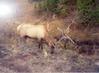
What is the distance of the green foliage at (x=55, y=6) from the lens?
3014 mm

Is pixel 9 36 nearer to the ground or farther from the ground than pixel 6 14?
nearer to the ground

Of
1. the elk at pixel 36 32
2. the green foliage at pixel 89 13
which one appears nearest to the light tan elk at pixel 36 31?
the elk at pixel 36 32

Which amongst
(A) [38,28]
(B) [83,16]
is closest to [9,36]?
(A) [38,28]

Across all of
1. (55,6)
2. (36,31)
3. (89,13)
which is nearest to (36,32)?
(36,31)

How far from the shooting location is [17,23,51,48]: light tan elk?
9.97 feet

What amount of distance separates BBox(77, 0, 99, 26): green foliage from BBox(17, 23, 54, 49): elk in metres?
0.32

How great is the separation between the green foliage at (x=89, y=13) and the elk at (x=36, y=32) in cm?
32

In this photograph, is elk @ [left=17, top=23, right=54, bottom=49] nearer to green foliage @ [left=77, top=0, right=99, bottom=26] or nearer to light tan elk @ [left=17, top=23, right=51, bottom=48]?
light tan elk @ [left=17, top=23, right=51, bottom=48]

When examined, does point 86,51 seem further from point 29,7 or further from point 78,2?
point 29,7

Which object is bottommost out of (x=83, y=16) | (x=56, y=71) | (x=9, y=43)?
(x=56, y=71)

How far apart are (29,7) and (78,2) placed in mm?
429

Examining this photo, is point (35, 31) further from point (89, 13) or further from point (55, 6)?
point (89, 13)

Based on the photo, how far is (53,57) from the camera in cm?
300

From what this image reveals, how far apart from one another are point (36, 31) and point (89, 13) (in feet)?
1.58
